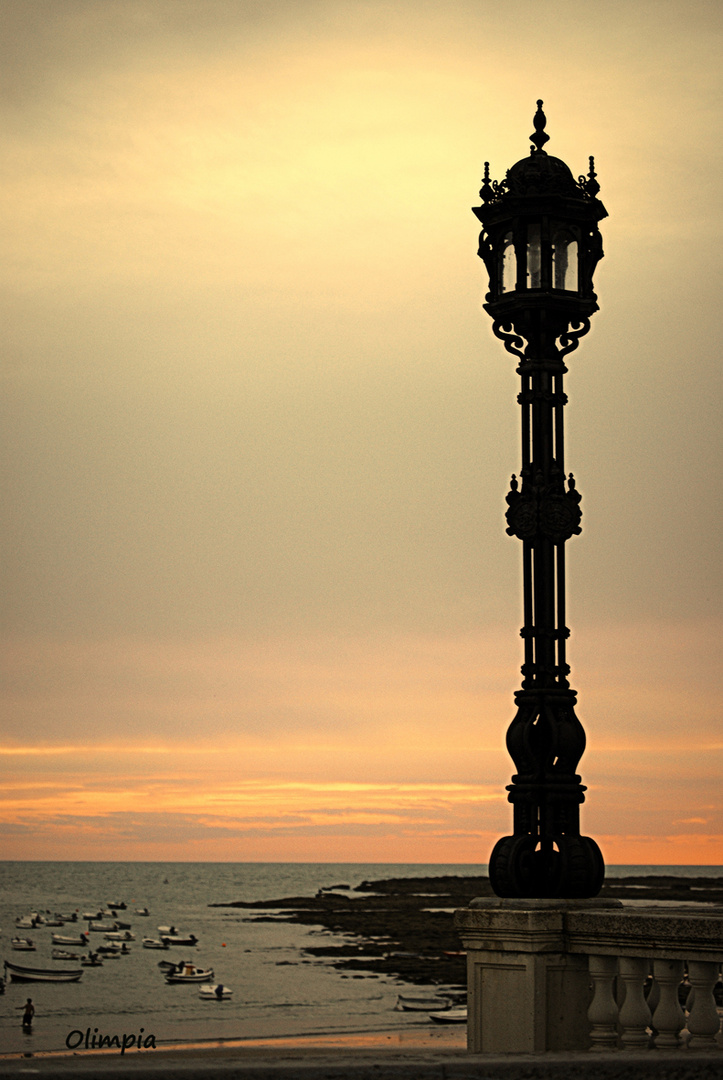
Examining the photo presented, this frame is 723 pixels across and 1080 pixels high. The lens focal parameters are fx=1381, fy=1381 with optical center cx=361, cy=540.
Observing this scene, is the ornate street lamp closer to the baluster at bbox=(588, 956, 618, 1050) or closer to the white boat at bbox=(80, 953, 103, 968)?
the baluster at bbox=(588, 956, 618, 1050)

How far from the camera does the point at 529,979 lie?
834 centimetres

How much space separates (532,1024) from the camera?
830 centimetres

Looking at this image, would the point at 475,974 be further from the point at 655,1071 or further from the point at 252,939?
the point at 252,939

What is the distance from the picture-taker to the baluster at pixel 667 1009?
7.57 metres

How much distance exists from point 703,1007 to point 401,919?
342ft

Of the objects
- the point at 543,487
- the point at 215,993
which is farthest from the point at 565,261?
the point at 215,993

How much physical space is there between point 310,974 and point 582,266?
6898cm

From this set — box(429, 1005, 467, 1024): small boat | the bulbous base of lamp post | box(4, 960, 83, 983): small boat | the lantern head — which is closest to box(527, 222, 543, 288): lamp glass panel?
the lantern head

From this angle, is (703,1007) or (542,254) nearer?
(703,1007)

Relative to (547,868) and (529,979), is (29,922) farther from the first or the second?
(529,979)

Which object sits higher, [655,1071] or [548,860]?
[548,860]

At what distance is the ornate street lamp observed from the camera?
905 centimetres

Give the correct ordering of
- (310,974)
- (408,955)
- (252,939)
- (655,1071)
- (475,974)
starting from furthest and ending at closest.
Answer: (252,939)
(408,955)
(310,974)
(475,974)
(655,1071)

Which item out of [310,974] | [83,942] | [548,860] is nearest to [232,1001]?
[310,974]
